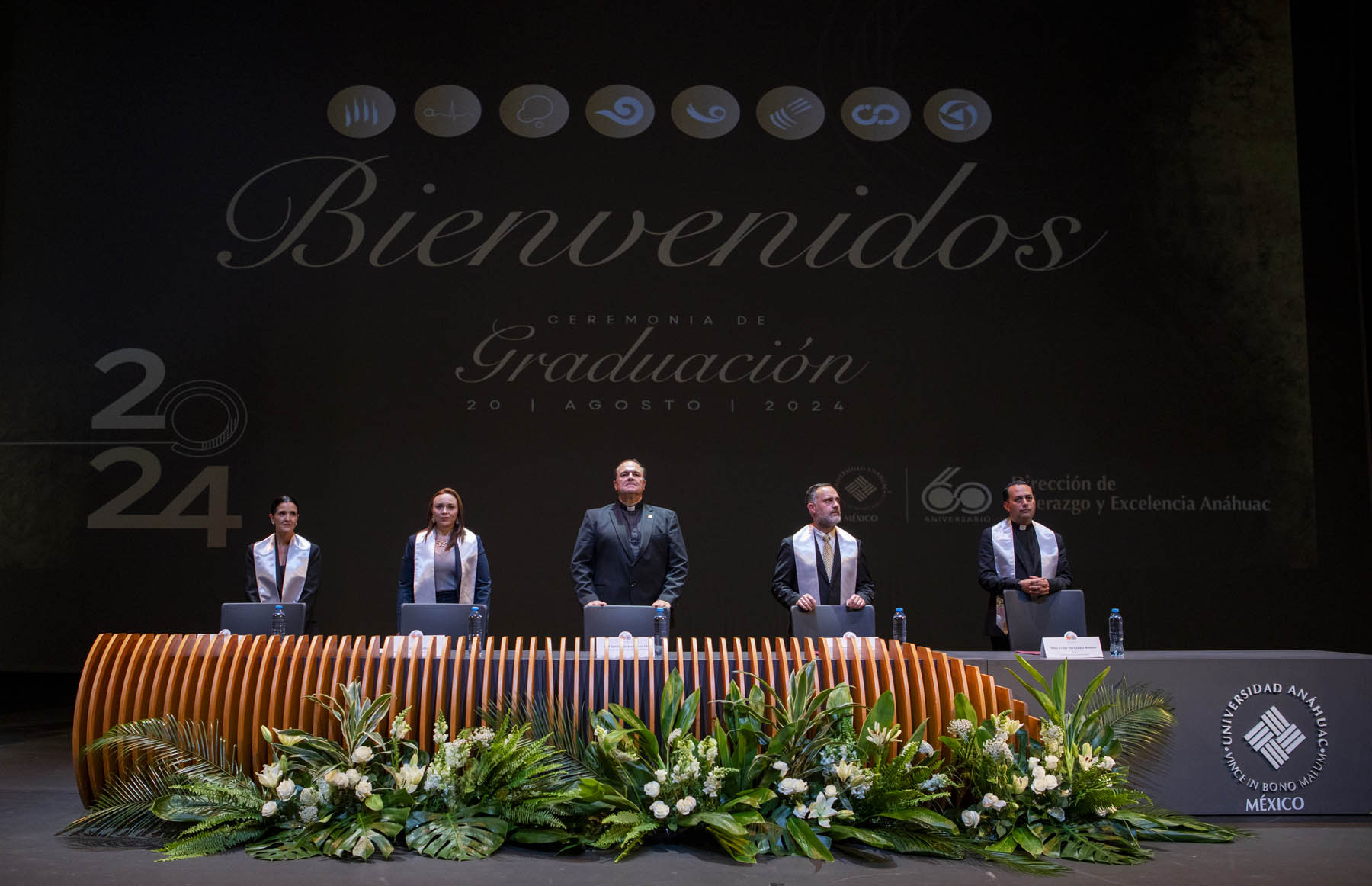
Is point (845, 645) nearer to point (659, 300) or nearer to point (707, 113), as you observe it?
point (659, 300)

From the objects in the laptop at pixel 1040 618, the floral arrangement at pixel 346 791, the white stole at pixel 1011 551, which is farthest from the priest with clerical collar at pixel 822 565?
the floral arrangement at pixel 346 791

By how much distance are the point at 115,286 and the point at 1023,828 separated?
244 inches

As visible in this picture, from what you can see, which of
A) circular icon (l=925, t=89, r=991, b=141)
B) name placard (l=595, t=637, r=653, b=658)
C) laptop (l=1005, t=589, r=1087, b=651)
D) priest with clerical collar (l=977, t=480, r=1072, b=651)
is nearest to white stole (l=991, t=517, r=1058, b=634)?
priest with clerical collar (l=977, t=480, r=1072, b=651)

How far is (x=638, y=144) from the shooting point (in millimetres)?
7078

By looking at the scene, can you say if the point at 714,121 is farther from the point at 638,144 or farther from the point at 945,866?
the point at 945,866

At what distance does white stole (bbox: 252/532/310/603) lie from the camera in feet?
18.2

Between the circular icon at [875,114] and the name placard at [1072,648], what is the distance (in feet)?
13.6

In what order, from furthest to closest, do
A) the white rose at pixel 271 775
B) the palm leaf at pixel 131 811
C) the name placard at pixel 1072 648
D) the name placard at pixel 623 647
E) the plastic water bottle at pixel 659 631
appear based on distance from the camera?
→ 1. the name placard at pixel 1072 648
2. the plastic water bottle at pixel 659 631
3. the name placard at pixel 623 647
4. the palm leaf at pixel 131 811
5. the white rose at pixel 271 775

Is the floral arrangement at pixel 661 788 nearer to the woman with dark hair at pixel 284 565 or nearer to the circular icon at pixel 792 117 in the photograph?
the woman with dark hair at pixel 284 565

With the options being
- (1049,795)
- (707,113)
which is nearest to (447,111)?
(707,113)

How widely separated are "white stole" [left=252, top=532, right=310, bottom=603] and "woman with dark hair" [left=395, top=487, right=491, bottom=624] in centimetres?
65

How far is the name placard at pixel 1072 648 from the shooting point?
3814 millimetres

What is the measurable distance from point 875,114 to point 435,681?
16.3ft

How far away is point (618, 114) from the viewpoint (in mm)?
7078
